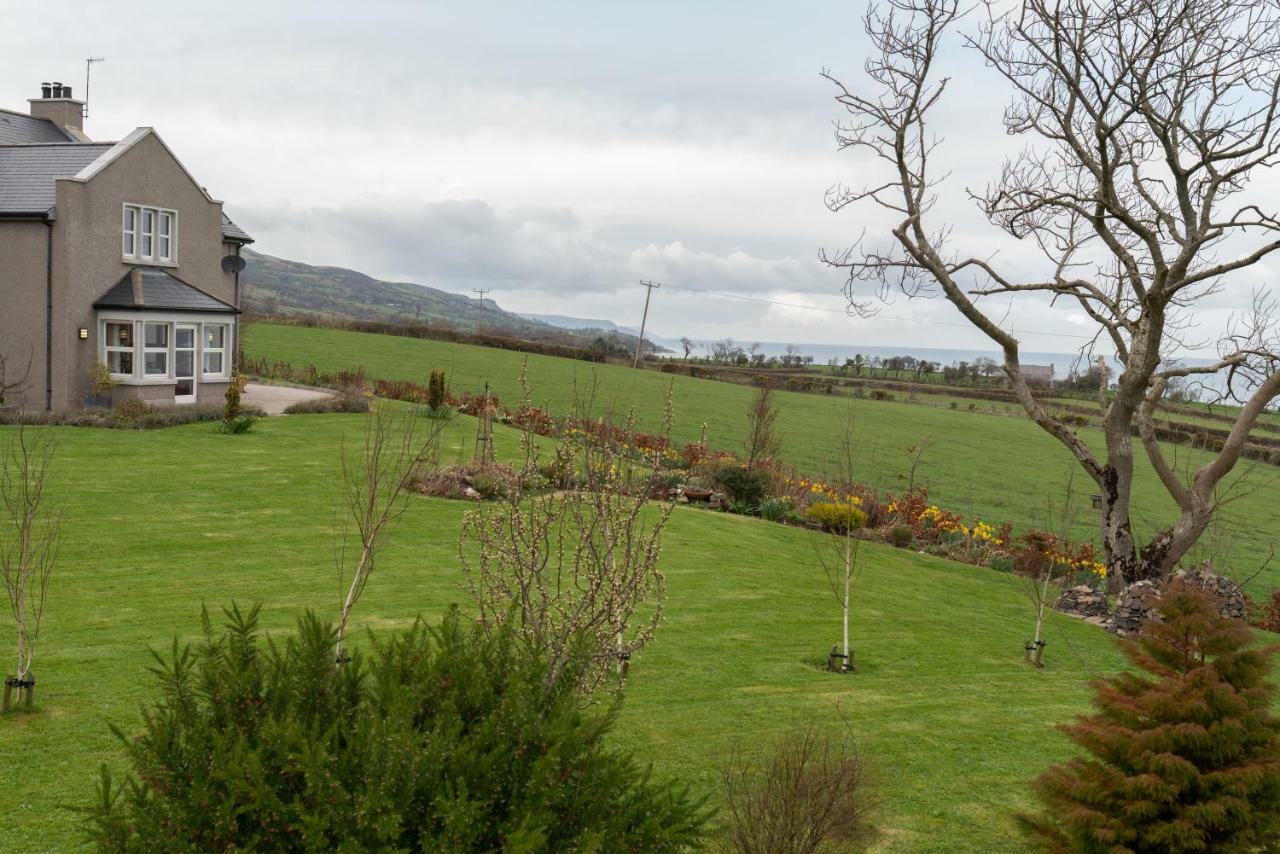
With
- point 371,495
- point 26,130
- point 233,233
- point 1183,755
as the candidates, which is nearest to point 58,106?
point 26,130

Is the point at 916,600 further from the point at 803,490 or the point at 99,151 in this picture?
the point at 99,151

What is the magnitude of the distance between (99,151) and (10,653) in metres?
21.5

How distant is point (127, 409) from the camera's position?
24141 mm

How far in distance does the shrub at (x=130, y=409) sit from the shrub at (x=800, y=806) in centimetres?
2150

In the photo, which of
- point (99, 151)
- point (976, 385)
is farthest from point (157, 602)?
point (976, 385)

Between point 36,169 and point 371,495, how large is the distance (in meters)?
23.5

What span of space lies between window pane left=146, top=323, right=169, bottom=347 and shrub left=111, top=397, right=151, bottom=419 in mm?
2387

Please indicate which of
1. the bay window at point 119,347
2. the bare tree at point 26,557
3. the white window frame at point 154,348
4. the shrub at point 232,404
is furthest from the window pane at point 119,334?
the bare tree at point 26,557

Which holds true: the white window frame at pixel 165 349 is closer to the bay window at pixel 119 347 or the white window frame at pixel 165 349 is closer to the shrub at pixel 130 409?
the bay window at pixel 119 347

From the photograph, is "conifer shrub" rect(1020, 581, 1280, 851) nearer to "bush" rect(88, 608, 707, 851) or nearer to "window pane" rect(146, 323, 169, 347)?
"bush" rect(88, 608, 707, 851)

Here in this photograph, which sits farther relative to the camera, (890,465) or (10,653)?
(890,465)

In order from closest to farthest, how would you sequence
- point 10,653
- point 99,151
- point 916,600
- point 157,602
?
point 10,653
point 157,602
point 916,600
point 99,151

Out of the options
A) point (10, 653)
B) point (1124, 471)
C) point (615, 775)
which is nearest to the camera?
point (615, 775)

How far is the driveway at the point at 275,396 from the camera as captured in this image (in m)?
28.6
